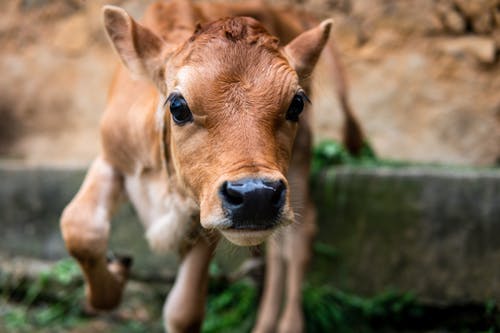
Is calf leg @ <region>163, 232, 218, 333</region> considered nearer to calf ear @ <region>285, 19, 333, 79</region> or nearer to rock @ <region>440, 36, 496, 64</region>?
calf ear @ <region>285, 19, 333, 79</region>

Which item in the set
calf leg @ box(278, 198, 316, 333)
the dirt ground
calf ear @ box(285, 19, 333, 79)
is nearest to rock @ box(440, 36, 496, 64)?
the dirt ground

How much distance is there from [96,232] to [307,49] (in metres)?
1.61

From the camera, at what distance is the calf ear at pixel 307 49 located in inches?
147

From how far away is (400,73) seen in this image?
685cm

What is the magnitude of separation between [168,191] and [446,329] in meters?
2.39

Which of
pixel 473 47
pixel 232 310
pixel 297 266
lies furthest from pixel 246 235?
pixel 473 47

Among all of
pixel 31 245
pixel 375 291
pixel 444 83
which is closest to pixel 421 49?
pixel 444 83

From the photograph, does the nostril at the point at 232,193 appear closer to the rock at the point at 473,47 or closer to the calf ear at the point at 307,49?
the calf ear at the point at 307,49

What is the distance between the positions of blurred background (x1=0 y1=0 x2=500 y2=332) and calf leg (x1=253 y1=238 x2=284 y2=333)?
24 cm

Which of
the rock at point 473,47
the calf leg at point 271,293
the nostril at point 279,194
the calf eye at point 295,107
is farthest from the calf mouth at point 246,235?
the rock at point 473,47

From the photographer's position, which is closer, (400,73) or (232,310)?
(232,310)

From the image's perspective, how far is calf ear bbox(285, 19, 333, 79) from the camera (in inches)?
147

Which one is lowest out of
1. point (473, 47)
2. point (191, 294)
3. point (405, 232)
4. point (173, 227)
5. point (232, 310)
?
point (232, 310)

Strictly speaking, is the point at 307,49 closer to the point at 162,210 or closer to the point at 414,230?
the point at 162,210
